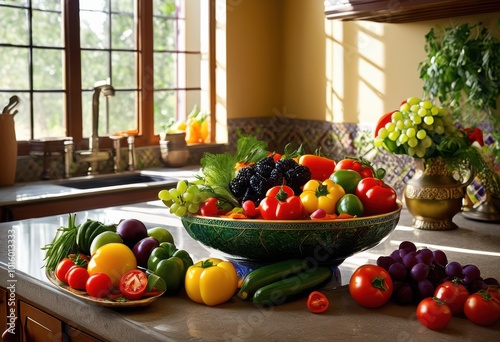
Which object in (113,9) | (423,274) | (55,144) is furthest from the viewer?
(113,9)

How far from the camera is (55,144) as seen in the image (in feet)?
13.6

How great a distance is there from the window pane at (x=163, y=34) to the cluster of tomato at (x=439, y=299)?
3.42 metres

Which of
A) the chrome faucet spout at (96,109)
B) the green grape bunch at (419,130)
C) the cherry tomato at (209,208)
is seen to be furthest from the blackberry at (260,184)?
the chrome faucet spout at (96,109)

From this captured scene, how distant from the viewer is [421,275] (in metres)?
1.70

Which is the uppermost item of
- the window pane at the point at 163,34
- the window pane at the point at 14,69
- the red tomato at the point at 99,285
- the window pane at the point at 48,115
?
the window pane at the point at 163,34

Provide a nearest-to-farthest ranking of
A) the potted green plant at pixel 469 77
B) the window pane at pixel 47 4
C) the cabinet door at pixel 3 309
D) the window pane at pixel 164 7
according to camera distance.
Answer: the cabinet door at pixel 3 309 → the potted green plant at pixel 469 77 → the window pane at pixel 47 4 → the window pane at pixel 164 7

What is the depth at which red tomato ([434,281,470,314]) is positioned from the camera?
1.60 m

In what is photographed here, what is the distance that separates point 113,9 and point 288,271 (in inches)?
127

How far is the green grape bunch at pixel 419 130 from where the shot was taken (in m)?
2.69

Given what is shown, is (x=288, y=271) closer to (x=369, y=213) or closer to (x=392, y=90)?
(x=369, y=213)

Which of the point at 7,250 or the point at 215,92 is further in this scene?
the point at 215,92

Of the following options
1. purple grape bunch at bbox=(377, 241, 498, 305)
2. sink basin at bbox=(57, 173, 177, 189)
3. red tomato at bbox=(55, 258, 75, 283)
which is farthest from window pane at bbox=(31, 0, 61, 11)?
purple grape bunch at bbox=(377, 241, 498, 305)

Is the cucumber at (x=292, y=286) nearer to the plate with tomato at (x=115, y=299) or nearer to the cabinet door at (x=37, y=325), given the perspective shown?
the plate with tomato at (x=115, y=299)

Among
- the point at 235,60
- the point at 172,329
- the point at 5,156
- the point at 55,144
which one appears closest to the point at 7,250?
the point at 172,329
